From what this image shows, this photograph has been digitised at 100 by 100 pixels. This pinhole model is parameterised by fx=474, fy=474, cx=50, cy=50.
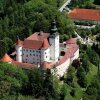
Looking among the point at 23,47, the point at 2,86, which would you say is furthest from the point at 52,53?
the point at 2,86

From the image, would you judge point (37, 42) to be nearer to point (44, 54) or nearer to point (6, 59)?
point (44, 54)

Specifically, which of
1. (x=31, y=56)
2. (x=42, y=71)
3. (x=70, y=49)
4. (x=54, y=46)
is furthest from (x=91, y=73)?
(x=31, y=56)

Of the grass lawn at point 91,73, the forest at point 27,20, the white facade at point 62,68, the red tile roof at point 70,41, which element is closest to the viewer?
the white facade at point 62,68

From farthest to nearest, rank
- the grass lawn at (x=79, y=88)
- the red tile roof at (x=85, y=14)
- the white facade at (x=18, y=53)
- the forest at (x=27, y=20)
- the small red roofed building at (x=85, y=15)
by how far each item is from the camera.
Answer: the red tile roof at (x=85, y=14) → the small red roofed building at (x=85, y=15) → the forest at (x=27, y=20) → the white facade at (x=18, y=53) → the grass lawn at (x=79, y=88)

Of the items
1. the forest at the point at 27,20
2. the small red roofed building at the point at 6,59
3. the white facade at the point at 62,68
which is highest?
the forest at the point at 27,20

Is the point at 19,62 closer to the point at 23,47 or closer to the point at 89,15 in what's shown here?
the point at 23,47

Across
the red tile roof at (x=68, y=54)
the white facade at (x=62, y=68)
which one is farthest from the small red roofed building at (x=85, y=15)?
the white facade at (x=62, y=68)

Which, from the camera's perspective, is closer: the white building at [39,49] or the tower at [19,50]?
the white building at [39,49]

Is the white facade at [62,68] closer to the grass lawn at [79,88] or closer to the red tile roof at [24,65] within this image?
the grass lawn at [79,88]
